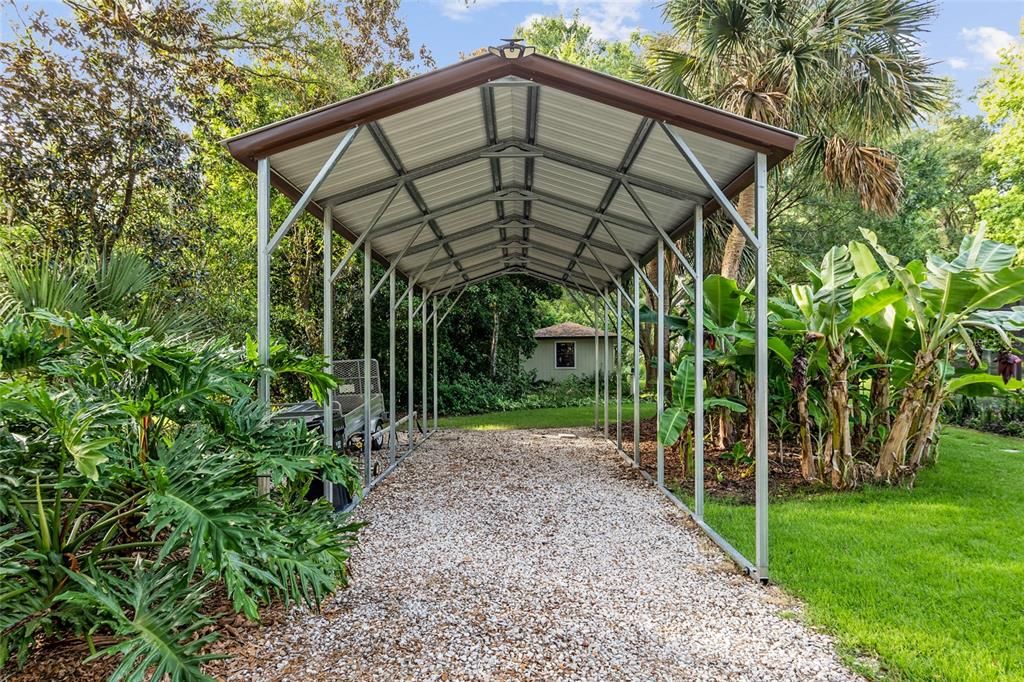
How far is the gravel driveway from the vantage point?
297 centimetres

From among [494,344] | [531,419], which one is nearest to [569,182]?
[531,419]

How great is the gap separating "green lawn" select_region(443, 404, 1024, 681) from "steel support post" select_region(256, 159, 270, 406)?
12.1 feet

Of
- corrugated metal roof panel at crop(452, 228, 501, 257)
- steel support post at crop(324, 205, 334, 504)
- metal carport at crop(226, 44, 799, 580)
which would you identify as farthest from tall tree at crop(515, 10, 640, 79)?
steel support post at crop(324, 205, 334, 504)

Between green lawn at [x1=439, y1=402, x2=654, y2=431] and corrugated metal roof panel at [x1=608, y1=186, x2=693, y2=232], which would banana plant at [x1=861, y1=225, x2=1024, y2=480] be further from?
green lawn at [x1=439, y1=402, x2=654, y2=431]

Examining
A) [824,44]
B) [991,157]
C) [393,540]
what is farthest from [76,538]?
[991,157]

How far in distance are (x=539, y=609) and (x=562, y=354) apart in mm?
19604

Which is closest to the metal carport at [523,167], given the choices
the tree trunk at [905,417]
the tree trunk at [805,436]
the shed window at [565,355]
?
the tree trunk at [805,436]

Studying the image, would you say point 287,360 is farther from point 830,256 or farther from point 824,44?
point 824,44

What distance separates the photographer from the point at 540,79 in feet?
13.2

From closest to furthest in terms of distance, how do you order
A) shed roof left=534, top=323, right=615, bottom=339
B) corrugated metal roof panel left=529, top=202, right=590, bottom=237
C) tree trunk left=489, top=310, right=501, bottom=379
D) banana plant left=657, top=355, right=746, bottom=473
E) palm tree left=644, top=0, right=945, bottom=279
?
banana plant left=657, top=355, right=746, bottom=473 → corrugated metal roof panel left=529, top=202, right=590, bottom=237 → palm tree left=644, top=0, right=945, bottom=279 → tree trunk left=489, top=310, right=501, bottom=379 → shed roof left=534, top=323, right=615, bottom=339

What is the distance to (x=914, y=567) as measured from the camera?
4.30m

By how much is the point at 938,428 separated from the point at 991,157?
13474 mm

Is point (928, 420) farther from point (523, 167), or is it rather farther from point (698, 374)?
point (523, 167)

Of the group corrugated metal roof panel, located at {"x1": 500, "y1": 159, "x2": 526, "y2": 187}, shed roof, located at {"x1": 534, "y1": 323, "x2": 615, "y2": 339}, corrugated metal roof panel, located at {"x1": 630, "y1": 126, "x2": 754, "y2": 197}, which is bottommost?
shed roof, located at {"x1": 534, "y1": 323, "x2": 615, "y2": 339}
